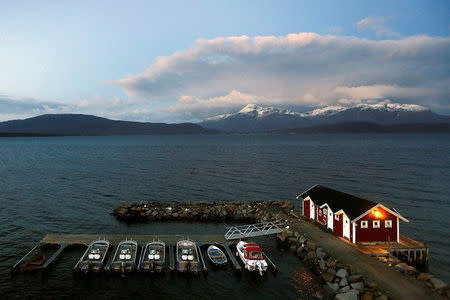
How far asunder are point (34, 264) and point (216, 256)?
1749 centimetres

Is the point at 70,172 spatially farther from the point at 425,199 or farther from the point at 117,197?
the point at 425,199

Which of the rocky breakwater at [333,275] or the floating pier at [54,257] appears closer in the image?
the rocky breakwater at [333,275]

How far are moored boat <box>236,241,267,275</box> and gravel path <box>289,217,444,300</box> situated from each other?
710 cm

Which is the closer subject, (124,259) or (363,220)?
(124,259)

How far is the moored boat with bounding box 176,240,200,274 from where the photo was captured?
2812 cm

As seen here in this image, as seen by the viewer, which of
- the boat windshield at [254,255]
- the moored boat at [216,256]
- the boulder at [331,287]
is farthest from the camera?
the moored boat at [216,256]

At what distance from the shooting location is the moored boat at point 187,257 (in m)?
28.1

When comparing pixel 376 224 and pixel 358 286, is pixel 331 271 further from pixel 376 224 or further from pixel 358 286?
pixel 376 224

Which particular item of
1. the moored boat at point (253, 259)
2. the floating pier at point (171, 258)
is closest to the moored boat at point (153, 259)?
the floating pier at point (171, 258)

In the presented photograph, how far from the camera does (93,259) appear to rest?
1140 inches

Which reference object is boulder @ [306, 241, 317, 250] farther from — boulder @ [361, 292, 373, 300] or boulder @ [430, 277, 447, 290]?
boulder @ [430, 277, 447, 290]

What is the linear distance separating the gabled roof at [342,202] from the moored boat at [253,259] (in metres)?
11.0

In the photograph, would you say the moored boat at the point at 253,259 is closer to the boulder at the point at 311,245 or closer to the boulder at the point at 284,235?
the boulder at the point at 311,245

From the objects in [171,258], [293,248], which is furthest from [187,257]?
[293,248]
